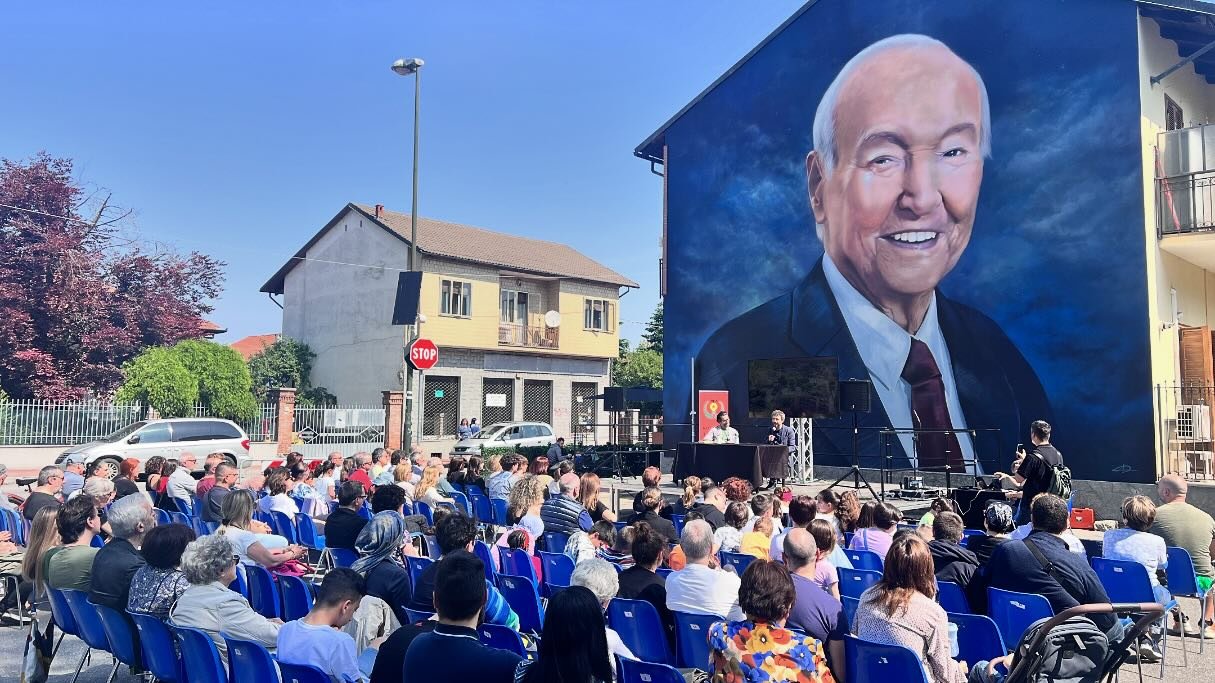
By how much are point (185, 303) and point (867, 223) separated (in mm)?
22491

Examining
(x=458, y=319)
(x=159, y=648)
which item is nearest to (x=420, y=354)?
(x=159, y=648)

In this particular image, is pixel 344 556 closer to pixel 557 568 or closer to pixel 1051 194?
pixel 557 568

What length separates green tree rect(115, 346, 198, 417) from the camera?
2198cm

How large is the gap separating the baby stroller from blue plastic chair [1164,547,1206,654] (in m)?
3.25

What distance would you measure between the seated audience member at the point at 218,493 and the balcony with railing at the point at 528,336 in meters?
23.9

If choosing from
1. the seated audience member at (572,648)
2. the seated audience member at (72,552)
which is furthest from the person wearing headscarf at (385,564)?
the seated audience member at (572,648)

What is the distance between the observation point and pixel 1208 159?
14000 mm

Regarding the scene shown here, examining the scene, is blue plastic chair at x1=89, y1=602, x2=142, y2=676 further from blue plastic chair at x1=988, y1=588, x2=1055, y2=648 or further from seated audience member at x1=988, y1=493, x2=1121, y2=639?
seated audience member at x1=988, y1=493, x2=1121, y2=639

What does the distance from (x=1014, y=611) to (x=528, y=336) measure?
97.5 feet

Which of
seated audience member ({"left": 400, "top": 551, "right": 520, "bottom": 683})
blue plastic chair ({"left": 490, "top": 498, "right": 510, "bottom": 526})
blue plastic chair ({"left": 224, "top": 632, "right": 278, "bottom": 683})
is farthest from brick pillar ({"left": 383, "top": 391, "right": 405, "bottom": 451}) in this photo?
seated audience member ({"left": 400, "top": 551, "right": 520, "bottom": 683})

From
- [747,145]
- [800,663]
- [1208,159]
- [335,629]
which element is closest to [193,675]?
[335,629]

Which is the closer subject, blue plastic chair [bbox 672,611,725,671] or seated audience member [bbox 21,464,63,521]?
blue plastic chair [bbox 672,611,725,671]

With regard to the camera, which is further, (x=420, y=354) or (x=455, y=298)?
(x=455, y=298)

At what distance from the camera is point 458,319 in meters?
31.3
